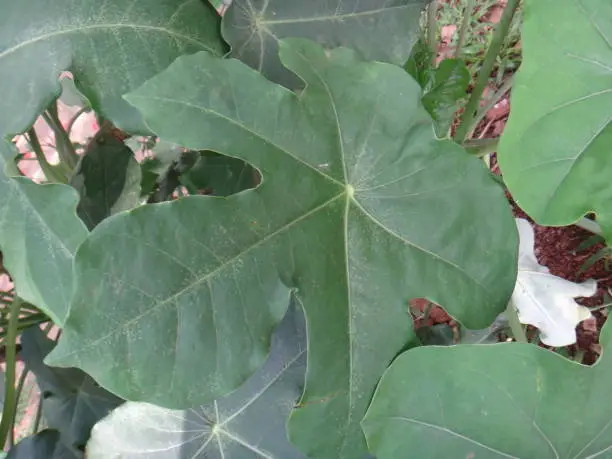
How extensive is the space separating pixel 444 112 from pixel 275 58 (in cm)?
26

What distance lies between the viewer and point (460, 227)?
0.69m

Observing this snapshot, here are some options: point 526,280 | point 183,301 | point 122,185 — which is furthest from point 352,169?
point 526,280

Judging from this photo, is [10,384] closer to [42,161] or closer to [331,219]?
[42,161]

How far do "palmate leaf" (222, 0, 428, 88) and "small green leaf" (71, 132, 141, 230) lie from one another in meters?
0.28

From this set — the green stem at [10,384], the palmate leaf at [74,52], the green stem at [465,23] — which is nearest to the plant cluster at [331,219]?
the palmate leaf at [74,52]

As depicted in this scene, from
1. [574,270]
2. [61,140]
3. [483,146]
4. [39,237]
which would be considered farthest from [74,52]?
[574,270]

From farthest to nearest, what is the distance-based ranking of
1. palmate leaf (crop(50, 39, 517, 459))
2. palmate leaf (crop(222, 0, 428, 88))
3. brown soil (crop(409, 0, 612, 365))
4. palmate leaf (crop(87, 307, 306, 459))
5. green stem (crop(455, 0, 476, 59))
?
brown soil (crop(409, 0, 612, 365)) < green stem (crop(455, 0, 476, 59)) < palmate leaf (crop(87, 307, 306, 459)) < palmate leaf (crop(222, 0, 428, 88)) < palmate leaf (crop(50, 39, 517, 459))

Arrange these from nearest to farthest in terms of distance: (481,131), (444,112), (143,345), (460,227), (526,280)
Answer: (143,345)
(460,227)
(444,112)
(526,280)
(481,131)

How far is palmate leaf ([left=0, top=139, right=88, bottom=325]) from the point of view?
0.64 meters

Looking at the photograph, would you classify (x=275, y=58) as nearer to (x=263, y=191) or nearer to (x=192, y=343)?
(x=263, y=191)

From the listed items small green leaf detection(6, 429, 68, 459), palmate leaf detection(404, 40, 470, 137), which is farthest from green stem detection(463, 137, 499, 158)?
small green leaf detection(6, 429, 68, 459)

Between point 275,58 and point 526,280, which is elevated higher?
point 275,58

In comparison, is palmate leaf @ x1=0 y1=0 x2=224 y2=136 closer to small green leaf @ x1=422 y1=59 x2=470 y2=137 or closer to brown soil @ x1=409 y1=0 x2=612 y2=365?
small green leaf @ x1=422 y1=59 x2=470 y2=137

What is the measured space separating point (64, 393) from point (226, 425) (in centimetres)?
34
